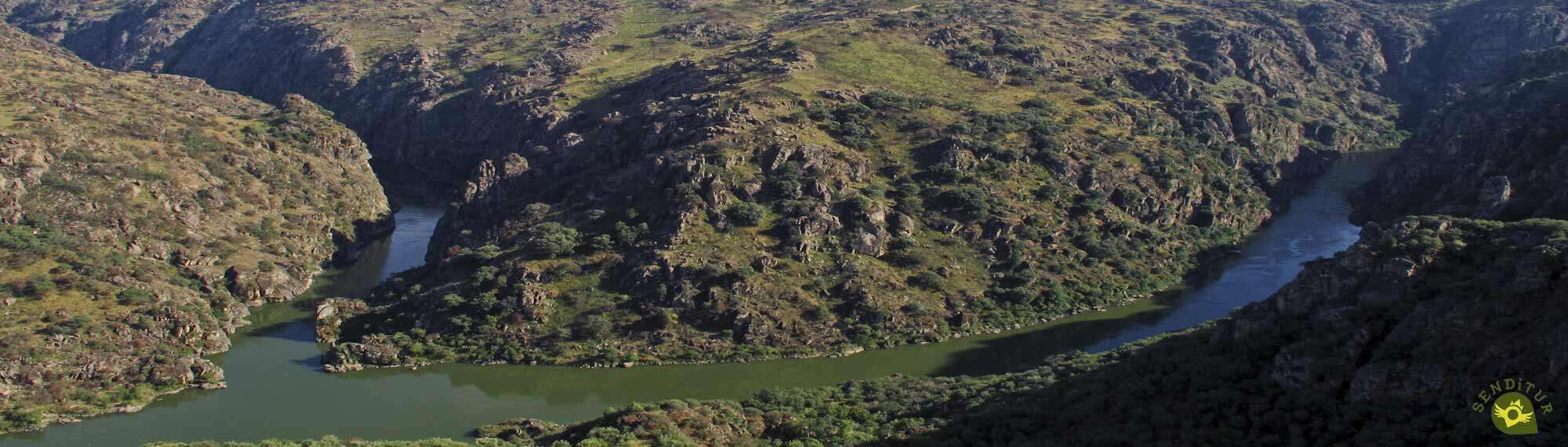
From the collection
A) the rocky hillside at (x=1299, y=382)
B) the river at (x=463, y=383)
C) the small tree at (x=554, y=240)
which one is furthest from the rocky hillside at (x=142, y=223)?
the rocky hillside at (x=1299, y=382)

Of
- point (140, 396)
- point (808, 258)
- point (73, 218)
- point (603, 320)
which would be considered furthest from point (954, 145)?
point (73, 218)

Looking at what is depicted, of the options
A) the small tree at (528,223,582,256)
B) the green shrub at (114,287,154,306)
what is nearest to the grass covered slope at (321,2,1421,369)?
the small tree at (528,223,582,256)

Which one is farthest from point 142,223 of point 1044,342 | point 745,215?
point 1044,342

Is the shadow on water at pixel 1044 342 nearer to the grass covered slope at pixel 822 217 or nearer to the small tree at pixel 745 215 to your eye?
the grass covered slope at pixel 822 217

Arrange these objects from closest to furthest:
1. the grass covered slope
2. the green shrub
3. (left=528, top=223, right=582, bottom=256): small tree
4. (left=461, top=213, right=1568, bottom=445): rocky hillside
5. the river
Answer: (left=461, top=213, right=1568, bottom=445): rocky hillside < the river < the grass covered slope < the green shrub < (left=528, top=223, right=582, bottom=256): small tree

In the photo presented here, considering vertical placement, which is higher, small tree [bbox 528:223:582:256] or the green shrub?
small tree [bbox 528:223:582:256]

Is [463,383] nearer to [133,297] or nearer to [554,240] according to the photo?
[554,240]

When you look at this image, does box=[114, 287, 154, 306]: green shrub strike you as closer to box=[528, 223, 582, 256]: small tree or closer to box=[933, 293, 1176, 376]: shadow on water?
box=[528, 223, 582, 256]: small tree
